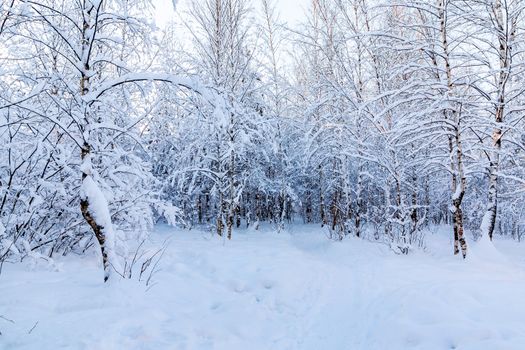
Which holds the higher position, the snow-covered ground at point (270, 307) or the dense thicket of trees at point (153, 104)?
the dense thicket of trees at point (153, 104)

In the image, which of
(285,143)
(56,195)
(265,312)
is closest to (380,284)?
(265,312)

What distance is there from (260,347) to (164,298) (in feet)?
5.31

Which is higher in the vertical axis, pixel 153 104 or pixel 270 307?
pixel 153 104

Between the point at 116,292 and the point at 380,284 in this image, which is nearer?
the point at 116,292

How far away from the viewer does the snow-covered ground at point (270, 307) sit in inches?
137

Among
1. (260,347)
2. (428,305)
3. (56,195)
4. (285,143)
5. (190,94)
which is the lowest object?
(260,347)

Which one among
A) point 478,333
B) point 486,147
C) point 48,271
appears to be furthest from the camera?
point 486,147

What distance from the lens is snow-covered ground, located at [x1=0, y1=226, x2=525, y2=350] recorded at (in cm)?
347

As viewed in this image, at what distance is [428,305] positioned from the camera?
408 centimetres

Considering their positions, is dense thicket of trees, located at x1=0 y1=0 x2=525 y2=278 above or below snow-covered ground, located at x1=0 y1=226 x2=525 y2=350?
above

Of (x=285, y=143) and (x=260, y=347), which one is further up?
(x=285, y=143)

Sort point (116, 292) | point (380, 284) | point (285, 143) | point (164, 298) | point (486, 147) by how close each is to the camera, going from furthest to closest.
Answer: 1. point (285, 143)
2. point (486, 147)
3. point (380, 284)
4. point (164, 298)
5. point (116, 292)

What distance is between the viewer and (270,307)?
17.3 ft

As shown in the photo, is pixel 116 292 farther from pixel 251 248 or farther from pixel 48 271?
pixel 251 248
